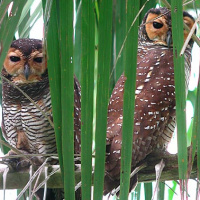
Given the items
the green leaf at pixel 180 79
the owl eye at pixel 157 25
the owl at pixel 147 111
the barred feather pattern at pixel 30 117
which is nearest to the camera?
the green leaf at pixel 180 79

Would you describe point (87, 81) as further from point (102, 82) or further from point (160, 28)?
point (160, 28)

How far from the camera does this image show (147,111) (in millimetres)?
2213

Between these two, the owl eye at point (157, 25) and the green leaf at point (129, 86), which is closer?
the green leaf at point (129, 86)

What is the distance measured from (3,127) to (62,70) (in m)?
1.95

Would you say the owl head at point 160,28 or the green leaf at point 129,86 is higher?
the owl head at point 160,28

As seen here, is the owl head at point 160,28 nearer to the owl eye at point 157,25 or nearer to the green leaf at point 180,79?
the owl eye at point 157,25

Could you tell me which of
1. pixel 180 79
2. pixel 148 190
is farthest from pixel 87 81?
pixel 148 190

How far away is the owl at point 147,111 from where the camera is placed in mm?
1966

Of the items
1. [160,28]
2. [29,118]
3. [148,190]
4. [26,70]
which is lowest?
[148,190]

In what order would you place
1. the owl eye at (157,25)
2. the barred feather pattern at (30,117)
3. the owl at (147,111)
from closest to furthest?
the owl at (147,111)
the barred feather pattern at (30,117)
the owl eye at (157,25)

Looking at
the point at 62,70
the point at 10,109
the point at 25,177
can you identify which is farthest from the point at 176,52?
the point at 10,109

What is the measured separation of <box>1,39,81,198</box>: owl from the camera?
9.00 ft

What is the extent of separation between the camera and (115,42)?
6.97ft

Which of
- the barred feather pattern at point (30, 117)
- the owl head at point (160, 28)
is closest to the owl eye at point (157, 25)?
the owl head at point (160, 28)
